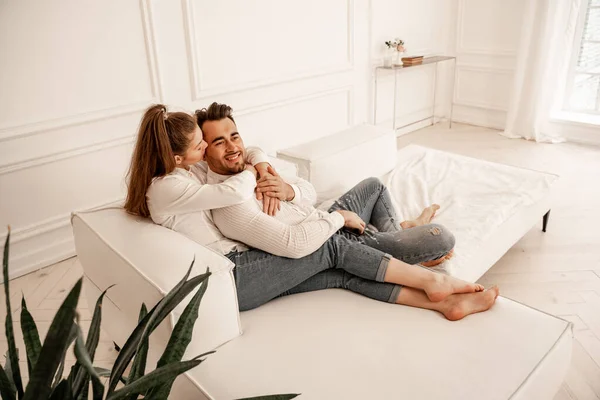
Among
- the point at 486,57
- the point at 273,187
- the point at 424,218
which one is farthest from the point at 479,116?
the point at 273,187

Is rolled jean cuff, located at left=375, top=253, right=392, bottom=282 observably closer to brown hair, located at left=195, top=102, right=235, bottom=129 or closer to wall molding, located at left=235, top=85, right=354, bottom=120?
brown hair, located at left=195, top=102, right=235, bottom=129

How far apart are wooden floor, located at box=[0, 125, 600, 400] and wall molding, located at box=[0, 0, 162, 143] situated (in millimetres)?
732

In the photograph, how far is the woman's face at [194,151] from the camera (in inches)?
64.1

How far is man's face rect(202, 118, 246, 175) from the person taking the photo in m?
1.76

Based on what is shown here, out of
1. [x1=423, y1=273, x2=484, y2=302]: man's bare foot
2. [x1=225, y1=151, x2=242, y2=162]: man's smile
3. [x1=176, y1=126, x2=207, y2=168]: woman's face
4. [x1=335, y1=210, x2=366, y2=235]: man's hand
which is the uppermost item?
[x1=176, y1=126, x2=207, y2=168]: woman's face

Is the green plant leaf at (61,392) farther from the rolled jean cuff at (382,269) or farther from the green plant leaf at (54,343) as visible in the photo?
the rolled jean cuff at (382,269)

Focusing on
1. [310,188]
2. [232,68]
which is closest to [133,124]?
[232,68]

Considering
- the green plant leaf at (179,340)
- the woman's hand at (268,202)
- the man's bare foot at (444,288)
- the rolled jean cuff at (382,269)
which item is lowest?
the man's bare foot at (444,288)

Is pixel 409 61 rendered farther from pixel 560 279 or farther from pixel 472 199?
pixel 560 279

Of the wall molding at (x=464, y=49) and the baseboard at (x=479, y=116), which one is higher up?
the wall molding at (x=464, y=49)

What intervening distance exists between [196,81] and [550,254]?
2.19 m

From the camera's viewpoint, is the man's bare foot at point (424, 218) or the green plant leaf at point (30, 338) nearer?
the green plant leaf at point (30, 338)

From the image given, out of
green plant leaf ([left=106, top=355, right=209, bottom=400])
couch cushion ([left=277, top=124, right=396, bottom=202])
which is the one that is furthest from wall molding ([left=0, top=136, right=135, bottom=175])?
green plant leaf ([left=106, top=355, right=209, bottom=400])

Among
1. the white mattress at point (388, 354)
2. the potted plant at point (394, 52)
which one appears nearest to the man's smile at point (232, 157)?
the white mattress at point (388, 354)
